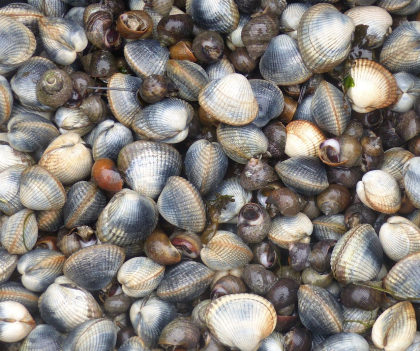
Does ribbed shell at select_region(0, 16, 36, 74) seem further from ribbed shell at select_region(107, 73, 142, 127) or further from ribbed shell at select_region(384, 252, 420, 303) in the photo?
ribbed shell at select_region(384, 252, 420, 303)

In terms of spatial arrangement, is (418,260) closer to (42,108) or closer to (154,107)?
(154,107)

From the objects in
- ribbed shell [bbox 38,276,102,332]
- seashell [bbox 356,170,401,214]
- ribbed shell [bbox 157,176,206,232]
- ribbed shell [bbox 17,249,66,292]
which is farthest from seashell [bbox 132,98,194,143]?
seashell [bbox 356,170,401,214]

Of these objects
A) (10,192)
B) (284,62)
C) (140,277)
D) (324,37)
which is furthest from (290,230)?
(10,192)

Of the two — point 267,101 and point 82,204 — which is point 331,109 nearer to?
point 267,101

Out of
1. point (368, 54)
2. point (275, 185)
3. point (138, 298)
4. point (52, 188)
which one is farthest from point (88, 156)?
point (368, 54)

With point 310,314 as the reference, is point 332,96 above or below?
above
